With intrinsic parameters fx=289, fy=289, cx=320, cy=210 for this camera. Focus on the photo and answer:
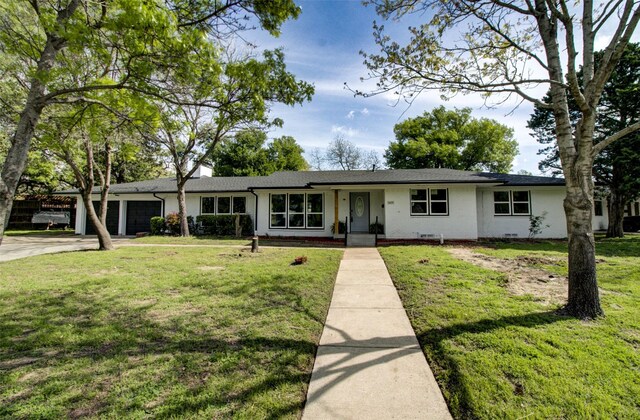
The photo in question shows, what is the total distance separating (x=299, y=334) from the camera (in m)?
3.57

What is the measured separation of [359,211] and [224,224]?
752cm

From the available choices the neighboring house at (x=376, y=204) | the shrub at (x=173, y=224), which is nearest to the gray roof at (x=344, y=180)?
the neighboring house at (x=376, y=204)

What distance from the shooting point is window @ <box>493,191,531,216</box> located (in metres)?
14.1

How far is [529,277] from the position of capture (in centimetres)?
617

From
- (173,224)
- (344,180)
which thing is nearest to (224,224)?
(173,224)

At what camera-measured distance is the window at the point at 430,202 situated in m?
13.4

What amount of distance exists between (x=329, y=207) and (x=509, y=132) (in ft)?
93.9

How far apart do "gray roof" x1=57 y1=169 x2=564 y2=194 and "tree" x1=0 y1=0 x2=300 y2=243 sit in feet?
30.7

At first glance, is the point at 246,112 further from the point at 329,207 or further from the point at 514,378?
the point at 329,207

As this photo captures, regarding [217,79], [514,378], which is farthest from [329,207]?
[514,378]

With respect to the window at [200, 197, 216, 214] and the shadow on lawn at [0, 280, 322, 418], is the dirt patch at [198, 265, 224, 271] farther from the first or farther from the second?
the window at [200, 197, 216, 214]

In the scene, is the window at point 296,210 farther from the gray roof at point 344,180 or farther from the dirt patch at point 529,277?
the dirt patch at point 529,277

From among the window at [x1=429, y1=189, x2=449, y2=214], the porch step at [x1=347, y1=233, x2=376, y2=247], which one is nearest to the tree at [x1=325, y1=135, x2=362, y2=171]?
the window at [x1=429, y1=189, x2=449, y2=214]

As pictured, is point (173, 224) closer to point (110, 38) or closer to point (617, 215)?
point (110, 38)
